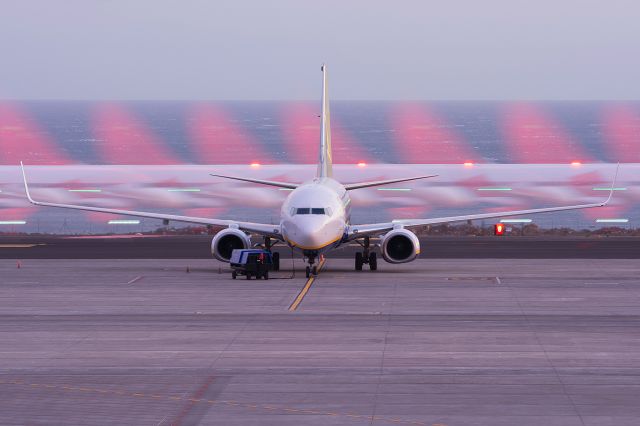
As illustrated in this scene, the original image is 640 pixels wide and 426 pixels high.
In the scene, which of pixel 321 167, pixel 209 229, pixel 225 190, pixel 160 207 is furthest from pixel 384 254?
→ pixel 225 190

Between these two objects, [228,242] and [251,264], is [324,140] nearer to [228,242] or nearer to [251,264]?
[228,242]

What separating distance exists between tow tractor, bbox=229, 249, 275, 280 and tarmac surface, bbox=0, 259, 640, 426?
2.92ft

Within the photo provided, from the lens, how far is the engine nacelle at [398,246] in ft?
185

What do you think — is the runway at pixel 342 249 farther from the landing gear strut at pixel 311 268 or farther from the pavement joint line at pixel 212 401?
the pavement joint line at pixel 212 401

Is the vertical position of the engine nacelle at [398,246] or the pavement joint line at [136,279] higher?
the engine nacelle at [398,246]

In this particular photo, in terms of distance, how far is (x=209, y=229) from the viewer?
94625 millimetres

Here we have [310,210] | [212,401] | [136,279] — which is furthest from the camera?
[136,279]

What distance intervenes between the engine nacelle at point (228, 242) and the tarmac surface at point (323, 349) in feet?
8.09

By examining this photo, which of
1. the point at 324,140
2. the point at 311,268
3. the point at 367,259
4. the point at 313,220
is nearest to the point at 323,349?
the point at 313,220

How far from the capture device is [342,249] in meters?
72.1

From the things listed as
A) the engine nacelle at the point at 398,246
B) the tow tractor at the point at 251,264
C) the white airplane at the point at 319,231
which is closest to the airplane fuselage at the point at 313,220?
the white airplane at the point at 319,231

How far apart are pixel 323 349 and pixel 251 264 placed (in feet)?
67.8

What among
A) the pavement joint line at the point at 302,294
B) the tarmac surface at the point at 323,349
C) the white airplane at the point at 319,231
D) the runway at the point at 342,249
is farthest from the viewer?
the runway at the point at 342,249

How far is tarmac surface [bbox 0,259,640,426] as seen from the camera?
1001 inches
